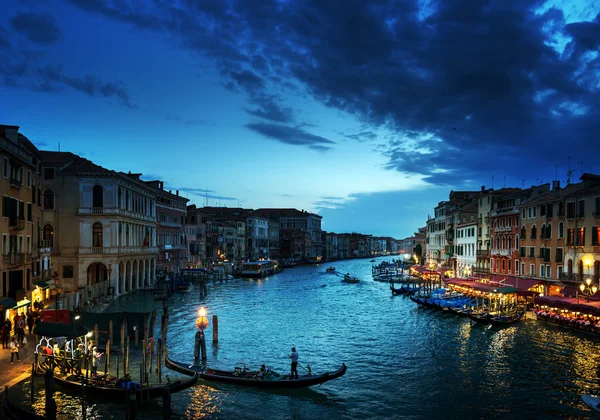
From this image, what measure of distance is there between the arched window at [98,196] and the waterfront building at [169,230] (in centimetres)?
1773

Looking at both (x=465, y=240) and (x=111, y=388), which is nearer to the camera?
(x=111, y=388)

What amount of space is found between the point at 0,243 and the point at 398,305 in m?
33.4

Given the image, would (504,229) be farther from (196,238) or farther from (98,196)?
(196,238)

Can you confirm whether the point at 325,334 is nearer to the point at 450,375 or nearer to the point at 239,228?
the point at 450,375

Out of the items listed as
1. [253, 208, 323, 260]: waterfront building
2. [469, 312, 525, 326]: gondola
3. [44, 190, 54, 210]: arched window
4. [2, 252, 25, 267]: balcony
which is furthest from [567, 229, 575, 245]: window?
[253, 208, 323, 260]: waterfront building

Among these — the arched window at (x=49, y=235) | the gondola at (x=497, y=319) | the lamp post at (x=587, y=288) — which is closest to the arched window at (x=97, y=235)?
the arched window at (x=49, y=235)

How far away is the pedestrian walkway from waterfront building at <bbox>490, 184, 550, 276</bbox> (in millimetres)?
34213

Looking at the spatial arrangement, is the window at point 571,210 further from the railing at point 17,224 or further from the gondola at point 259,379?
the railing at point 17,224

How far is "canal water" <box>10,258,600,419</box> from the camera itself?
17.8m

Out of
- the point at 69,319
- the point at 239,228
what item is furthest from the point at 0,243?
the point at 239,228

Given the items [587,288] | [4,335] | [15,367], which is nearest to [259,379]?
[15,367]

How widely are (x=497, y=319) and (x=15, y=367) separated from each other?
26.9m

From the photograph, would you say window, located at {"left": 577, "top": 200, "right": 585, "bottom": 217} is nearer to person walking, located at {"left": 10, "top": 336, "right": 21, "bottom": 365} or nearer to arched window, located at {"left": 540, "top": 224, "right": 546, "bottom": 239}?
arched window, located at {"left": 540, "top": 224, "right": 546, "bottom": 239}

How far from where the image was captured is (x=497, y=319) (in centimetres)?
3366
